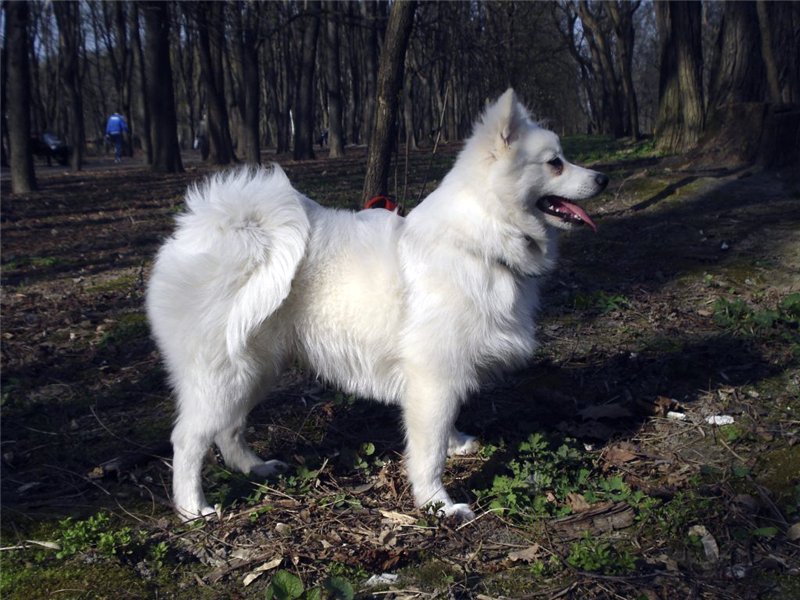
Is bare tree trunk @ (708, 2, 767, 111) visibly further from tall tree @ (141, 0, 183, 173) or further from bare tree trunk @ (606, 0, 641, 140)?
bare tree trunk @ (606, 0, 641, 140)

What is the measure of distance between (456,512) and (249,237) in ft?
5.52

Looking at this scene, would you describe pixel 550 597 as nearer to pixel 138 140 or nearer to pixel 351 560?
pixel 351 560

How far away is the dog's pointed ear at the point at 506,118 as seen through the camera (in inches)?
145

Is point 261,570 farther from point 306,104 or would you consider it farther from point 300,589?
point 306,104

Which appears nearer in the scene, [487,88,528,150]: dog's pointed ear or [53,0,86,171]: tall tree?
[487,88,528,150]: dog's pointed ear

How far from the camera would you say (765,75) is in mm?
12398

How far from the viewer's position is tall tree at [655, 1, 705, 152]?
45.1 feet

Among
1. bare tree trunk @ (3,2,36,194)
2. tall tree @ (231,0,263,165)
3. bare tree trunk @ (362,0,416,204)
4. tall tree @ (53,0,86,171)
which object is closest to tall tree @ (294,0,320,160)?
tall tree @ (231,0,263,165)

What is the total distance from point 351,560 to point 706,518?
1.61 meters

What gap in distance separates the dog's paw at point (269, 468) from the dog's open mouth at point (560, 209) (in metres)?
2.05

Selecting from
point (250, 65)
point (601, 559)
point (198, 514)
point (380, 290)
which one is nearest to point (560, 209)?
point (380, 290)

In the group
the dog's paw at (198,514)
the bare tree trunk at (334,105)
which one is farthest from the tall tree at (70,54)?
the dog's paw at (198,514)

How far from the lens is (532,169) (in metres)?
3.76

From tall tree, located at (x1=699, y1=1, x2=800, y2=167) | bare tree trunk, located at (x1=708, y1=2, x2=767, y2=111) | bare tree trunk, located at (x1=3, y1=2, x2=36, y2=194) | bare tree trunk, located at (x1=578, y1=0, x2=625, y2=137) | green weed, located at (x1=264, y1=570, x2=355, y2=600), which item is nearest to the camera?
green weed, located at (x1=264, y1=570, x2=355, y2=600)
